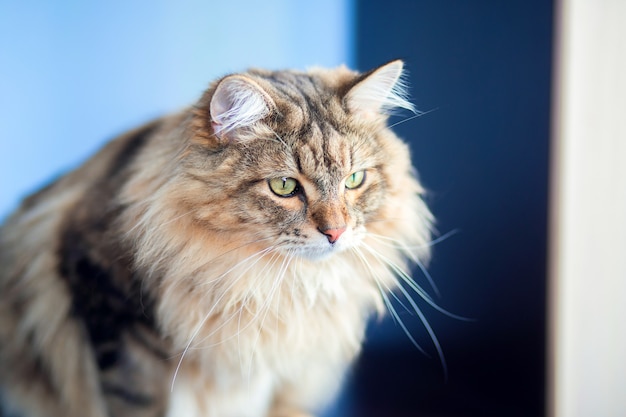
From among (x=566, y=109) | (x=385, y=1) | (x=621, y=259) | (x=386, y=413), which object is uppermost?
(x=385, y=1)

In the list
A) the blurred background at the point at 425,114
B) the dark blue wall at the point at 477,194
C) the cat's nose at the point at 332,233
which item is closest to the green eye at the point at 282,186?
the cat's nose at the point at 332,233

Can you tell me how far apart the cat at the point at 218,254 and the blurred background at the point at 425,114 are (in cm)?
38

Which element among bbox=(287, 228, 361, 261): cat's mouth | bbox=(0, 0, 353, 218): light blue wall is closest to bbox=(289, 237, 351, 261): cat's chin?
bbox=(287, 228, 361, 261): cat's mouth

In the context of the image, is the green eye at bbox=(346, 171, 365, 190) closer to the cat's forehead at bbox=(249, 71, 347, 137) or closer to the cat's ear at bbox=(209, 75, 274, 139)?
the cat's forehead at bbox=(249, 71, 347, 137)

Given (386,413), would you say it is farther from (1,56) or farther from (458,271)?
(1,56)

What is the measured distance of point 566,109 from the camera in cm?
140

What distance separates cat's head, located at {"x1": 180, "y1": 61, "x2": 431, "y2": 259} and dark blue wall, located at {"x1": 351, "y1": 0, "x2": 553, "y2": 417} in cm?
60

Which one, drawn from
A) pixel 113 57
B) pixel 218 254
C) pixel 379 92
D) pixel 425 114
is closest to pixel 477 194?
pixel 425 114

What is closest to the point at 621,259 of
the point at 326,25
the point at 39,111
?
the point at 326,25

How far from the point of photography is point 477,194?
5.78 ft

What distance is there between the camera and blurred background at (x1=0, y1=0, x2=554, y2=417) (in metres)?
1.59

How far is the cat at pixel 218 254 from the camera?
44.7 inches

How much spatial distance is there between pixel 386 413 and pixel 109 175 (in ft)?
3.65

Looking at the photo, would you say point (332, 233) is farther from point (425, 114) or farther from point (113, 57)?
point (113, 57)
